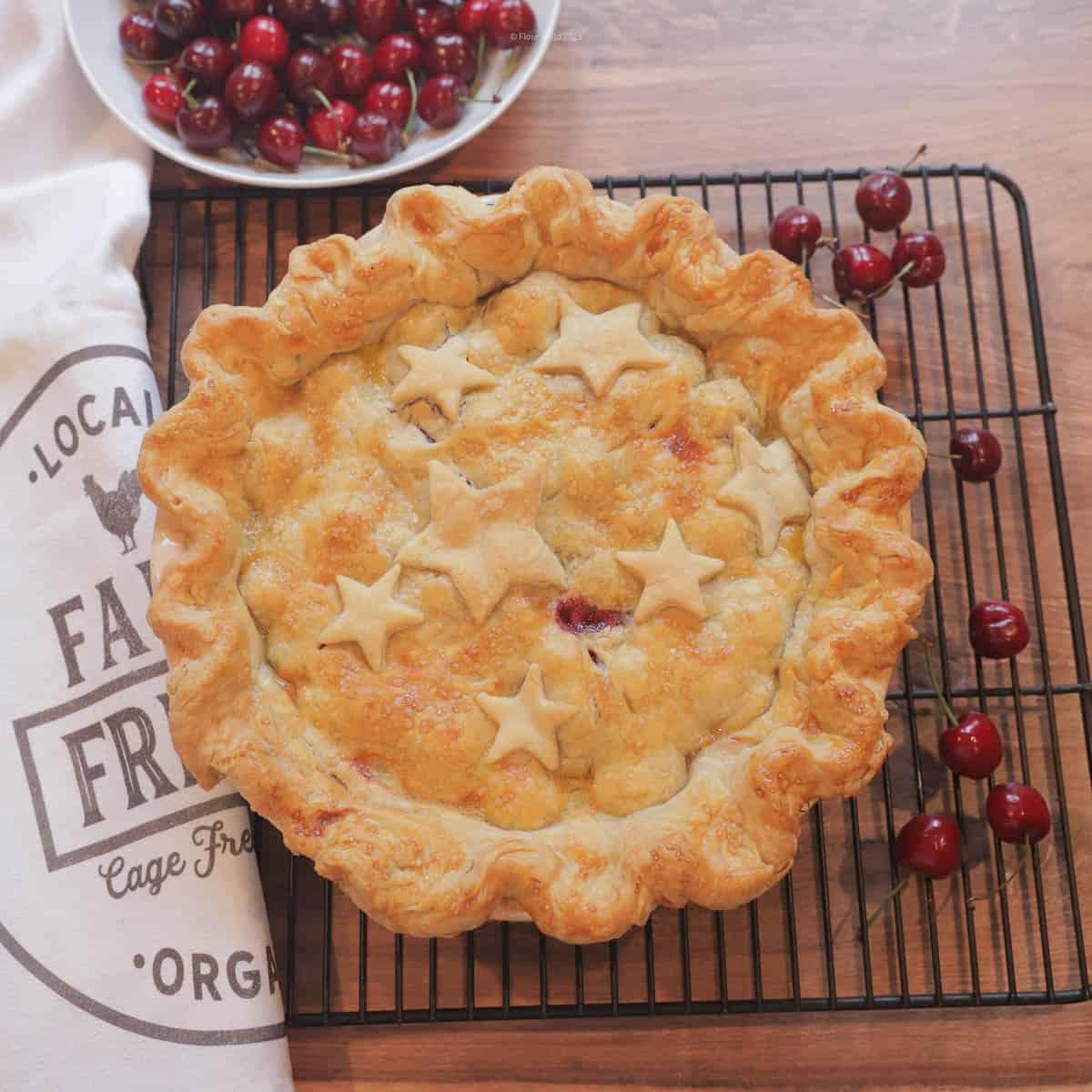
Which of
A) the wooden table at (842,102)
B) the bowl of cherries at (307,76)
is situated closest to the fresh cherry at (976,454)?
the wooden table at (842,102)

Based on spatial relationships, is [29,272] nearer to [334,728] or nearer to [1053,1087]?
[334,728]

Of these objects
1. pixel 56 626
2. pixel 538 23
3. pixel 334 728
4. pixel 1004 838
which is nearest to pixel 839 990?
pixel 1004 838

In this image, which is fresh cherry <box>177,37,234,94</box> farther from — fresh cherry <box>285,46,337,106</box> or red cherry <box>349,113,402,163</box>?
red cherry <box>349,113,402,163</box>

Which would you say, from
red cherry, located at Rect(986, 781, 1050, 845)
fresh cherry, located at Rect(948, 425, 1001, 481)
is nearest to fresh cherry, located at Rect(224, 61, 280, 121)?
fresh cherry, located at Rect(948, 425, 1001, 481)

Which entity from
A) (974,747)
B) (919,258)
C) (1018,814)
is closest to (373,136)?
(919,258)

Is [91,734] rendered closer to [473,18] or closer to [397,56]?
[397,56]

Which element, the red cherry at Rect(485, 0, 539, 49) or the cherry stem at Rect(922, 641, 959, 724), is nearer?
the cherry stem at Rect(922, 641, 959, 724)
